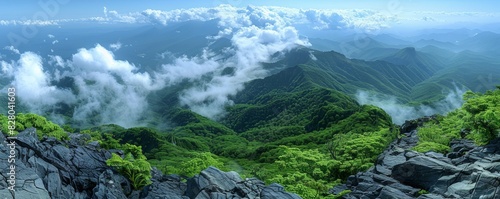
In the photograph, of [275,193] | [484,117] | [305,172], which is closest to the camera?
[275,193]

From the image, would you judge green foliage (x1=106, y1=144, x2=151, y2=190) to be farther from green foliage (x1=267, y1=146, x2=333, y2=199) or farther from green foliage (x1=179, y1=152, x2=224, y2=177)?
green foliage (x1=267, y1=146, x2=333, y2=199)

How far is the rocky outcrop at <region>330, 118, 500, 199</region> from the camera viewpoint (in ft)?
96.1

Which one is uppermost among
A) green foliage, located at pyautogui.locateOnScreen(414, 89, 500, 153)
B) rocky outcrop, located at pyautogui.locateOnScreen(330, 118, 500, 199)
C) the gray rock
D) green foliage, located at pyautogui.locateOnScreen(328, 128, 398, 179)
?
green foliage, located at pyautogui.locateOnScreen(414, 89, 500, 153)

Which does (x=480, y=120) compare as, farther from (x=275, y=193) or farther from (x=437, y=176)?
(x=275, y=193)

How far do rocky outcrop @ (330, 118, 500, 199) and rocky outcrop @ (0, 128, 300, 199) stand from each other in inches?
378

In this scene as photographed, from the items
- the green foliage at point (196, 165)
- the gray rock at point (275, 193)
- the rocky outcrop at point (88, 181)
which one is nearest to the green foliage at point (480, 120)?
the gray rock at point (275, 193)

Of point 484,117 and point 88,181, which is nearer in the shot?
point 484,117

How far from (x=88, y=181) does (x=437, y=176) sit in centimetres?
3579

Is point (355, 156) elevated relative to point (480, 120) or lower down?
lower down

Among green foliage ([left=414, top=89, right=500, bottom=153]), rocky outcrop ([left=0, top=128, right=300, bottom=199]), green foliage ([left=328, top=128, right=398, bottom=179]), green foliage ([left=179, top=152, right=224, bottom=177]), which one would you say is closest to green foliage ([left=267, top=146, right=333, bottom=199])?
green foliage ([left=328, top=128, right=398, bottom=179])

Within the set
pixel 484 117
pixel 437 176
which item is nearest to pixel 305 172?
pixel 437 176

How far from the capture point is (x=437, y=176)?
108ft

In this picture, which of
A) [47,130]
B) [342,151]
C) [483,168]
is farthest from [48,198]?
[342,151]

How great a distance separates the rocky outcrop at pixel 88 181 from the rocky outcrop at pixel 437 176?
9.61 m
